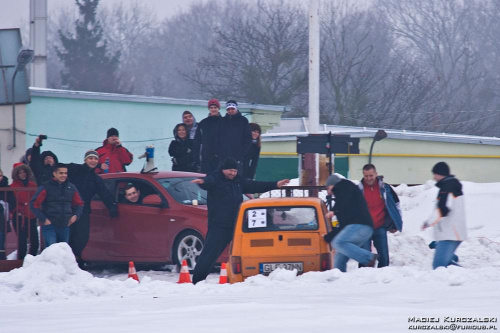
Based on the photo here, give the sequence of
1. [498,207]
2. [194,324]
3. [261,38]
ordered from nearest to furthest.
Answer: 1. [194,324]
2. [498,207]
3. [261,38]

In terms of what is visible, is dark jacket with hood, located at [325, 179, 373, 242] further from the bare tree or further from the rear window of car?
the bare tree

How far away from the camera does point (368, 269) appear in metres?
11.1

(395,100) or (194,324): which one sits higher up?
(395,100)

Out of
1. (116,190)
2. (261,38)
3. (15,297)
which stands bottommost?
(15,297)

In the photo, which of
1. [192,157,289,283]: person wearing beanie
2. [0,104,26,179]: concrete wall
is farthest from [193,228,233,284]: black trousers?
[0,104,26,179]: concrete wall

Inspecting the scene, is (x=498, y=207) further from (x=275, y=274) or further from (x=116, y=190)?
(x=275, y=274)

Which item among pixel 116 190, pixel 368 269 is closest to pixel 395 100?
pixel 116 190

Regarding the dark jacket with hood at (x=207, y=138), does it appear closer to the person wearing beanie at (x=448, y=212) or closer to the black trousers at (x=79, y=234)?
the black trousers at (x=79, y=234)

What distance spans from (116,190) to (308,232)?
13.3 ft

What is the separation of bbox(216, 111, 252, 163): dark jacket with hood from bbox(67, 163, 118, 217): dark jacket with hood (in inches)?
69.9

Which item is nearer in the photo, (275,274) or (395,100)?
(275,274)

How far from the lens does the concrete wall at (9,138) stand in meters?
24.3

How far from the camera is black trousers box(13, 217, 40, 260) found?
14398 mm

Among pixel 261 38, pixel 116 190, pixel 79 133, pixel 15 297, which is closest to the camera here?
pixel 15 297
